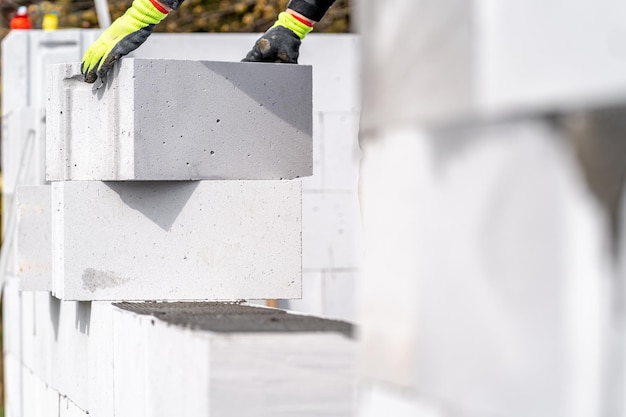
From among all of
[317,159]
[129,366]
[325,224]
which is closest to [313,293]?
[325,224]

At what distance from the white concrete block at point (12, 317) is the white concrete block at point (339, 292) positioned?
6.96ft

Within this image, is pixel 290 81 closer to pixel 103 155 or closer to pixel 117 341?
pixel 103 155

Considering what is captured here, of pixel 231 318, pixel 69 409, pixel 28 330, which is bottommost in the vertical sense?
pixel 69 409

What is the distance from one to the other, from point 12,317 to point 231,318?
534 centimetres

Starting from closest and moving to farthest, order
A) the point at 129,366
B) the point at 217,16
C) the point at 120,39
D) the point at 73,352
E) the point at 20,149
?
the point at 129,366
the point at 120,39
the point at 73,352
the point at 20,149
the point at 217,16

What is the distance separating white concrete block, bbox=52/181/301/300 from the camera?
4.86 m

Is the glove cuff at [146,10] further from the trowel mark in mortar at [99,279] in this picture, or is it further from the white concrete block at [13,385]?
the white concrete block at [13,385]

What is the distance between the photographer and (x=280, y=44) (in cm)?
533

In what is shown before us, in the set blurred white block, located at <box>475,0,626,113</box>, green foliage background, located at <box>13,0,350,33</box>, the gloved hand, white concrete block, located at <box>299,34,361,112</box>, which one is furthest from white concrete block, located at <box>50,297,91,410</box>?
green foliage background, located at <box>13,0,350,33</box>

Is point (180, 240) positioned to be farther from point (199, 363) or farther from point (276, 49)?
point (199, 363)

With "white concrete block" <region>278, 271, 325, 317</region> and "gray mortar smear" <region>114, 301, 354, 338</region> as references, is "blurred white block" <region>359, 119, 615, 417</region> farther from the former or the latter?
"white concrete block" <region>278, 271, 325, 317</region>

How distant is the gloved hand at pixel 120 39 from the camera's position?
4879 mm

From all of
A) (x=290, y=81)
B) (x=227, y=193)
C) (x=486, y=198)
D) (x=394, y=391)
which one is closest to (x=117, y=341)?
(x=227, y=193)

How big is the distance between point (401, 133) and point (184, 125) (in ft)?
9.50
